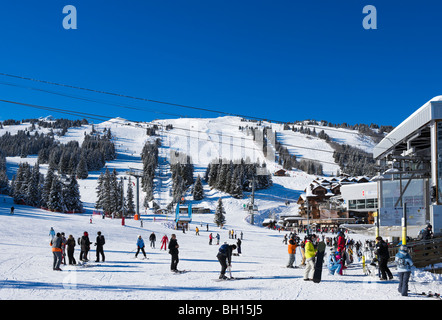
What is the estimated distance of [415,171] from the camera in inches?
1027

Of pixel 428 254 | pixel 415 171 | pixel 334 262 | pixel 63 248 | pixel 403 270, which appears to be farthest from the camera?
pixel 415 171

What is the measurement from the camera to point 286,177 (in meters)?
130

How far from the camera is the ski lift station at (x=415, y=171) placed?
2008 centimetres

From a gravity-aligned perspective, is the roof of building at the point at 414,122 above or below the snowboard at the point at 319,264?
above

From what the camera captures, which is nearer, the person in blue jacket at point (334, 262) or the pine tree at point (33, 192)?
the person in blue jacket at point (334, 262)

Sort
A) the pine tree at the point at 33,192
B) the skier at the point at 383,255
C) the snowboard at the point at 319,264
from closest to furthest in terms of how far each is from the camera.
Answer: the snowboard at the point at 319,264 < the skier at the point at 383,255 < the pine tree at the point at 33,192

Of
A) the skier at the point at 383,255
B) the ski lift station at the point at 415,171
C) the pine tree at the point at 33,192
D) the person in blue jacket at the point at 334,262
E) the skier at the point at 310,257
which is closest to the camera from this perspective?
the skier at the point at 310,257

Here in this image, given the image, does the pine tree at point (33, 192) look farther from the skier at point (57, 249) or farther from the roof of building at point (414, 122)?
the skier at point (57, 249)

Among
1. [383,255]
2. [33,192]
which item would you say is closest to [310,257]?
[383,255]

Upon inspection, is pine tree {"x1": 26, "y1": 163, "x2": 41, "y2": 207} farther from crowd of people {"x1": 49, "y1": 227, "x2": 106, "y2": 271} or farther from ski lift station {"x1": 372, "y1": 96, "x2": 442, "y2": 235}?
crowd of people {"x1": 49, "y1": 227, "x2": 106, "y2": 271}

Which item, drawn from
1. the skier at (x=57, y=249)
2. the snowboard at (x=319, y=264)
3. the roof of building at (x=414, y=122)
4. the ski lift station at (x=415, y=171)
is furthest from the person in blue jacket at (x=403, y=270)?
the roof of building at (x=414, y=122)

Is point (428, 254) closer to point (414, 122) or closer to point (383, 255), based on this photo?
point (383, 255)
